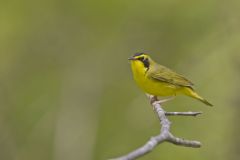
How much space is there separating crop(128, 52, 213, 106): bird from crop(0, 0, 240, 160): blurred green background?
2769 millimetres

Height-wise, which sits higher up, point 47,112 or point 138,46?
point 138,46

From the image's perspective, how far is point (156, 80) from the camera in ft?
21.7

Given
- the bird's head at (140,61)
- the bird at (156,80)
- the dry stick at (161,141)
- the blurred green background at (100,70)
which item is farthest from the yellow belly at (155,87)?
the blurred green background at (100,70)

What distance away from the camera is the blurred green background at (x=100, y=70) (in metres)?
10.1

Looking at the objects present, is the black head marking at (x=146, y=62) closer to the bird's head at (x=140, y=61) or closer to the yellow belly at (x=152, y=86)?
the bird's head at (x=140, y=61)

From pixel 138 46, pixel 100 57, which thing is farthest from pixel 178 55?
pixel 100 57

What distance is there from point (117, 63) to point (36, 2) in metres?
1.83

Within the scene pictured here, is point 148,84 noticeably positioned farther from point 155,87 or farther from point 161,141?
point 161,141

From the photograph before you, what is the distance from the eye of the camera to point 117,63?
1216 centimetres

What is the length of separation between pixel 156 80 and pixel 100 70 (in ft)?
18.9

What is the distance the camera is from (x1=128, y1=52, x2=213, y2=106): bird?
6.57m

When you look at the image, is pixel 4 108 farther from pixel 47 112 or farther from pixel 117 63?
pixel 117 63

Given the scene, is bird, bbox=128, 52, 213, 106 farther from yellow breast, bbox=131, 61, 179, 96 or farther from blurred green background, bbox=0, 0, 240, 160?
blurred green background, bbox=0, 0, 240, 160

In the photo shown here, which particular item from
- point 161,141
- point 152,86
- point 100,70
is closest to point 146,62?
point 152,86
